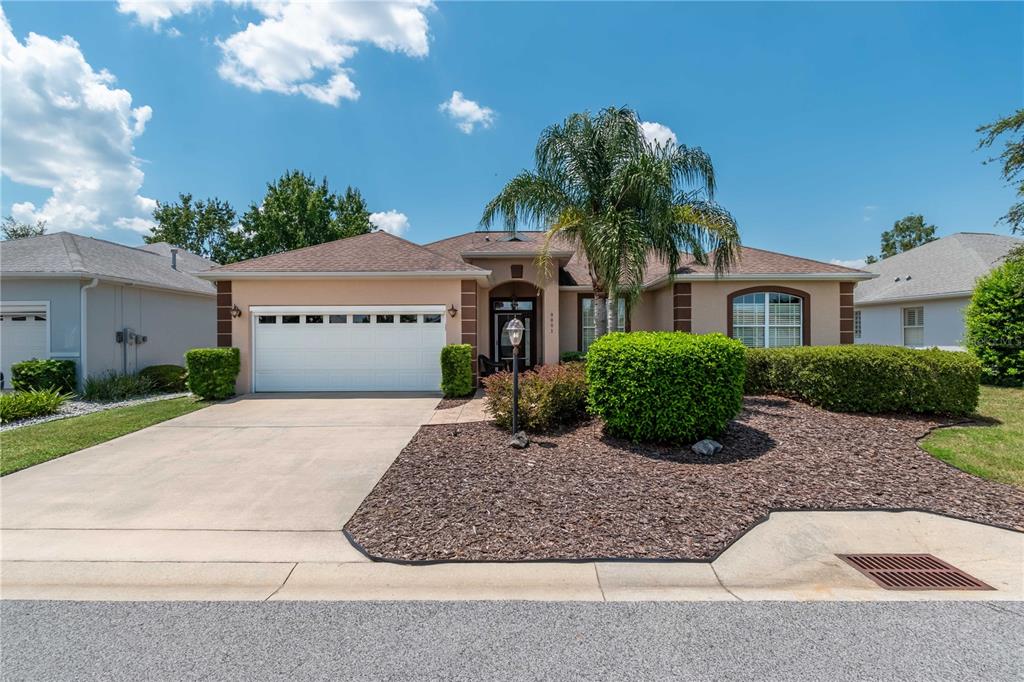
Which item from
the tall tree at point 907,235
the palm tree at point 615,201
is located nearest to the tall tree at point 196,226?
the palm tree at point 615,201

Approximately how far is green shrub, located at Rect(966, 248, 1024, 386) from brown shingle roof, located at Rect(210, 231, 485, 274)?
14183mm

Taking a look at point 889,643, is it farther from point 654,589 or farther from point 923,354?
point 923,354

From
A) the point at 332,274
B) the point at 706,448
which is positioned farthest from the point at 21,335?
the point at 706,448

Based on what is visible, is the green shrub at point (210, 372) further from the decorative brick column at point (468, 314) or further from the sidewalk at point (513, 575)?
the sidewalk at point (513, 575)

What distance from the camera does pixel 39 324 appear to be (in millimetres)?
12469

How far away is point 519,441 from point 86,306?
13249mm

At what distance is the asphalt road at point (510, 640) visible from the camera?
8.55 feet

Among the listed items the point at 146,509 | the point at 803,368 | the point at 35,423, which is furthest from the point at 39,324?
the point at 803,368

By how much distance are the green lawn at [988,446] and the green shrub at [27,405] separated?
640 inches

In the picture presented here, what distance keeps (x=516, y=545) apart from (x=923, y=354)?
8.89 metres

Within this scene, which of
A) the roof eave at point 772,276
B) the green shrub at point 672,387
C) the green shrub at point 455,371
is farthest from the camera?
the roof eave at point 772,276

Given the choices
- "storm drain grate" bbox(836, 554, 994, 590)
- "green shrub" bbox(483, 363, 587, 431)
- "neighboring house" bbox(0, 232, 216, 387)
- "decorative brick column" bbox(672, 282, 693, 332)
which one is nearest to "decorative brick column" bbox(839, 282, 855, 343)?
"decorative brick column" bbox(672, 282, 693, 332)

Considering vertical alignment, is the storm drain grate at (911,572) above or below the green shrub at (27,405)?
below

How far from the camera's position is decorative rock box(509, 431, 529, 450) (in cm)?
677
